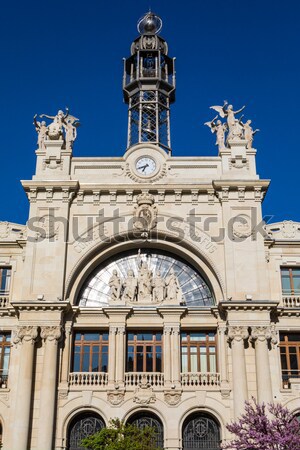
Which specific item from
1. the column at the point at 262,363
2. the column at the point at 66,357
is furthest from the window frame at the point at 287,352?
the column at the point at 66,357

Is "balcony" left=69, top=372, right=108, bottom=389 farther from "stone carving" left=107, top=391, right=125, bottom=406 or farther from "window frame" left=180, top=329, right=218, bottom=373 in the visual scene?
"window frame" left=180, top=329, right=218, bottom=373

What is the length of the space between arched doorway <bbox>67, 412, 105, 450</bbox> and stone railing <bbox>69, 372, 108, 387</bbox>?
150 cm

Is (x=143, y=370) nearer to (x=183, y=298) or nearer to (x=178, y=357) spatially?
(x=178, y=357)

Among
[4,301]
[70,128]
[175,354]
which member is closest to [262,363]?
[175,354]

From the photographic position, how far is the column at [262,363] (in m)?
29.8

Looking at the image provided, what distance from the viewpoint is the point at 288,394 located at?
3080cm

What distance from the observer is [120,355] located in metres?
31.6

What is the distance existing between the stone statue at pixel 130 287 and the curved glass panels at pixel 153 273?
72 centimetres

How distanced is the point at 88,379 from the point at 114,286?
16.8ft

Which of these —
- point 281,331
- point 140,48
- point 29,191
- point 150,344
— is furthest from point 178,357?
point 140,48

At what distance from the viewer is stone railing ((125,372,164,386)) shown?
31.2 meters

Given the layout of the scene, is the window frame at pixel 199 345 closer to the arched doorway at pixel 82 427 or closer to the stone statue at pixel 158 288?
the stone statue at pixel 158 288

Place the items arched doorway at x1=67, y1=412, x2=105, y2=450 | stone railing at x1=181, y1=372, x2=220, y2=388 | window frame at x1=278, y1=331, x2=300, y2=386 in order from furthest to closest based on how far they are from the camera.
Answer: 1. window frame at x1=278, y1=331, x2=300, y2=386
2. stone railing at x1=181, y1=372, x2=220, y2=388
3. arched doorway at x1=67, y1=412, x2=105, y2=450

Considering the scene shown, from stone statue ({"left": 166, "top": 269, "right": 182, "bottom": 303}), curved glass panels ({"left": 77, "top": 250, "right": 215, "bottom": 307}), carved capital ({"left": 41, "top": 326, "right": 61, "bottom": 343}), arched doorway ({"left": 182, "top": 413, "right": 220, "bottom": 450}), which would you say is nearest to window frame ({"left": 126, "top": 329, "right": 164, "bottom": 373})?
stone statue ({"left": 166, "top": 269, "right": 182, "bottom": 303})
